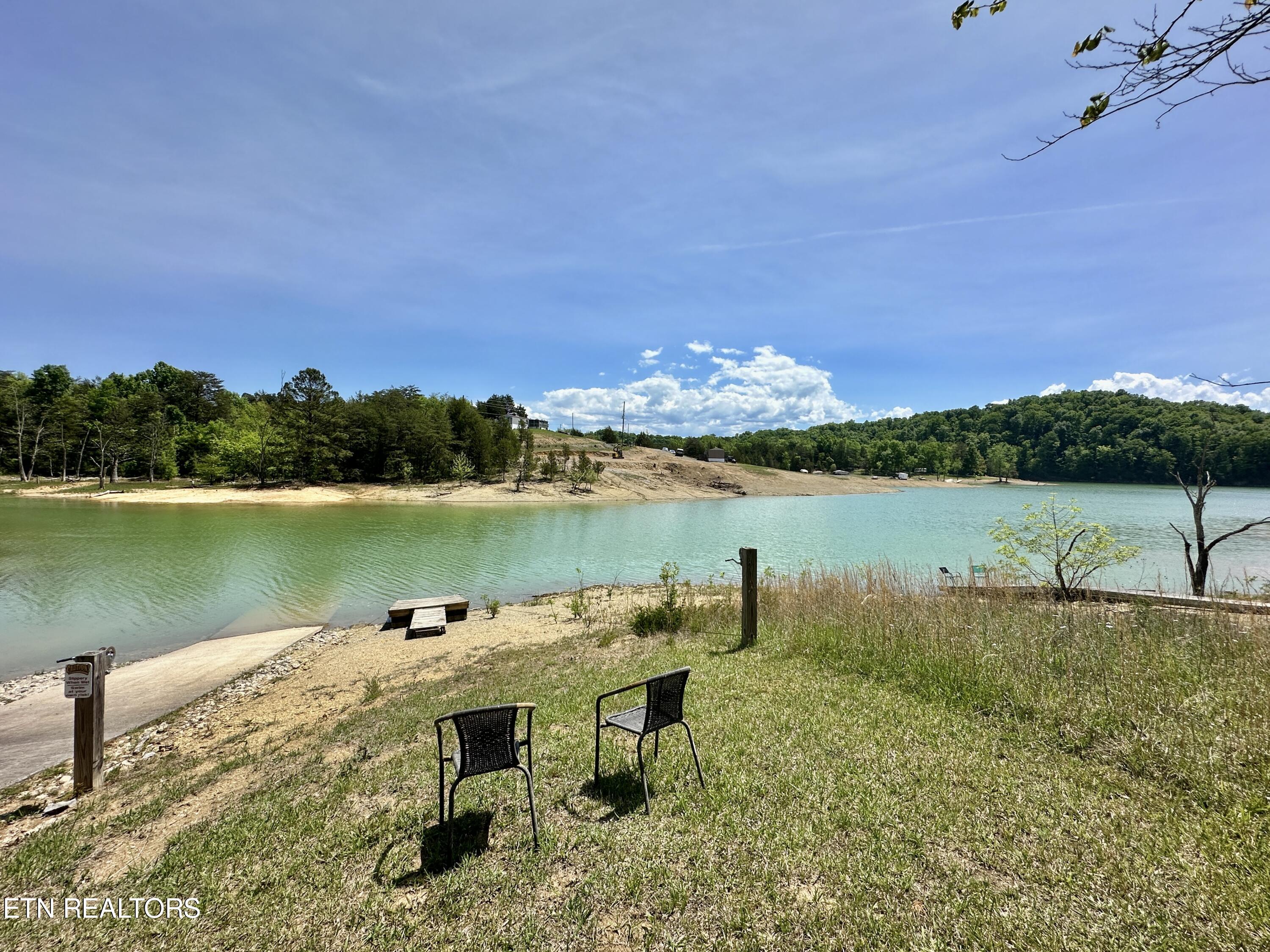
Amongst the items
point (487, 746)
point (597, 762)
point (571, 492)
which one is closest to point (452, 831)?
point (487, 746)

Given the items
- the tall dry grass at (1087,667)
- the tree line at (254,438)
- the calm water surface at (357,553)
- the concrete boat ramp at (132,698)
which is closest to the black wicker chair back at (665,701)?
the tall dry grass at (1087,667)

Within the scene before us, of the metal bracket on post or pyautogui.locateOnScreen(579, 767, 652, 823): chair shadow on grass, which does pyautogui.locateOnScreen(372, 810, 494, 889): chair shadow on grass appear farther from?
the metal bracket on post

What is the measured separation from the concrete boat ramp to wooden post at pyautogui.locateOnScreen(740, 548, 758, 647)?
8.64 metres

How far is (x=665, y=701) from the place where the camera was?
4094 mm

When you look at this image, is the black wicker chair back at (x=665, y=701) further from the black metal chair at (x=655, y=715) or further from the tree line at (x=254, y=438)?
the tree line at (x=254, y=438)

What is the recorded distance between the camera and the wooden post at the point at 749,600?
27.3ft

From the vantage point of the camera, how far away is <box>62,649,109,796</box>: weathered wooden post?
4895 millimetres

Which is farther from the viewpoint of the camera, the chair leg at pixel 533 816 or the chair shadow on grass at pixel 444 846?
the chair leg at pixel 533 816

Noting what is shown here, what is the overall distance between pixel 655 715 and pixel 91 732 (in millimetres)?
5581

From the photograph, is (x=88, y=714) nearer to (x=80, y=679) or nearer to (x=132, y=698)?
(x=80, y=679)

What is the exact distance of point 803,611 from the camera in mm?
9297

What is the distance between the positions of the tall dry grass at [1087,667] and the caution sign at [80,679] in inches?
317

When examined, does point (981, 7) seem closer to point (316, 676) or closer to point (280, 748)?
point (280, 748)

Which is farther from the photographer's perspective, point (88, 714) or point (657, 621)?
point (657, 621)
